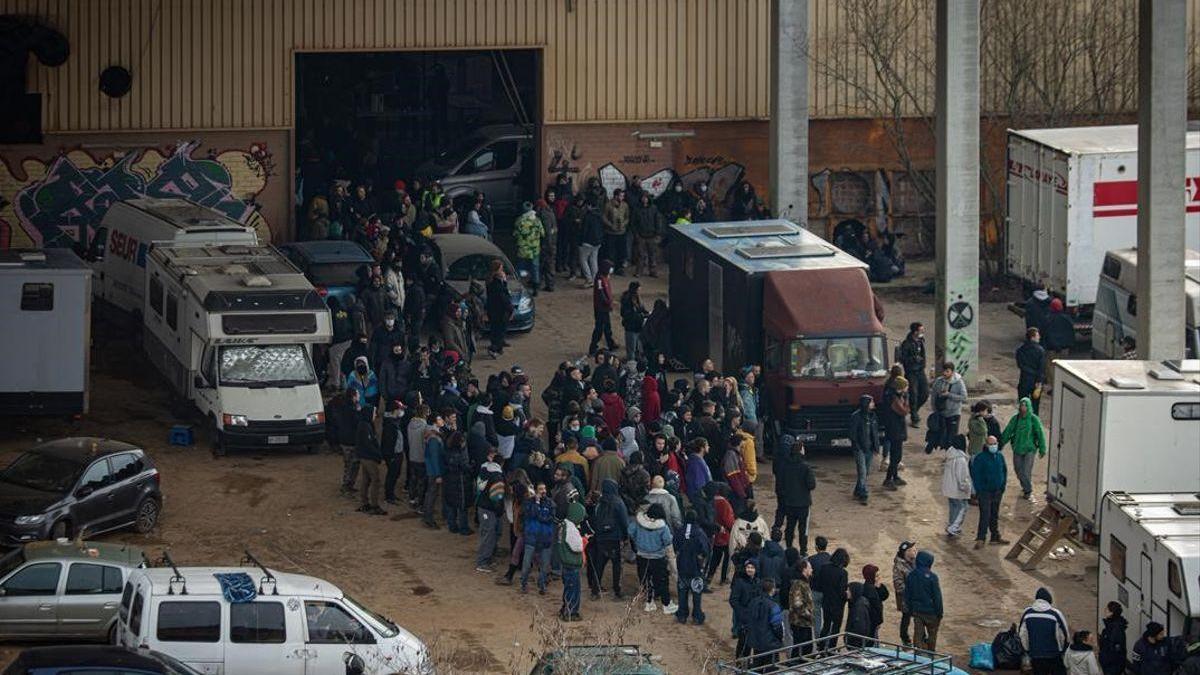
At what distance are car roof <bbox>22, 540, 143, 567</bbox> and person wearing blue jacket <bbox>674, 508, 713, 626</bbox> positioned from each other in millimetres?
5754

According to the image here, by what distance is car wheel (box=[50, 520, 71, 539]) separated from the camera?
2706cm

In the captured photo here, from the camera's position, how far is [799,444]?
27.1m

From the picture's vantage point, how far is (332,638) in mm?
22156

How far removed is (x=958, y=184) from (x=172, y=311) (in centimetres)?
1192

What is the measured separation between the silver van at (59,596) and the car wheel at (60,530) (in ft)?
9.54

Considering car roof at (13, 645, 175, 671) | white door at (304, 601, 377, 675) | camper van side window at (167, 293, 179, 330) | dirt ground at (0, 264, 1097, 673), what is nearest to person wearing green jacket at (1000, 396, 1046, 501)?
dirt ground at (0, 264, 1097, 673)

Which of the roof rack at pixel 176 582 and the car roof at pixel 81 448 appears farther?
the car roof at pixel 81 448

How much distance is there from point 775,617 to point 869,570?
1.08 meters

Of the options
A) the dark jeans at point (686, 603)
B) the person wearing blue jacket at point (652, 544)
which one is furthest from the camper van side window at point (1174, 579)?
the person wearing blue jacket at point (652, 544)

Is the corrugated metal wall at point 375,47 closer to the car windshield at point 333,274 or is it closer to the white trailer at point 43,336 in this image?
the car windshield at point 333,274

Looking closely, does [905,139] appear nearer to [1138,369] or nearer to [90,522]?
[1138,369]

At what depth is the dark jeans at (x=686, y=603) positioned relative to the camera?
25.3m

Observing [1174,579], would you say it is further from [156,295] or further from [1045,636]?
[156,295]

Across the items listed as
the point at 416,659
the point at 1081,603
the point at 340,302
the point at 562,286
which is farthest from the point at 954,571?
the point at 562,286
